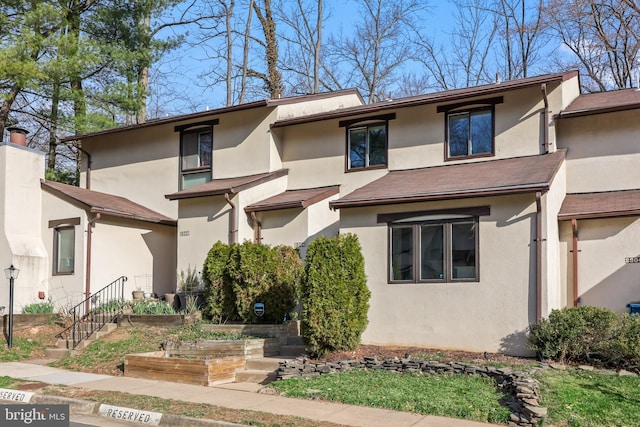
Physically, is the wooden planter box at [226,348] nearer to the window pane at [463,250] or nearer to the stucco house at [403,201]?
the stucco house at [403,201]

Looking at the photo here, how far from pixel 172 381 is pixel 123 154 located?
37.8 feet

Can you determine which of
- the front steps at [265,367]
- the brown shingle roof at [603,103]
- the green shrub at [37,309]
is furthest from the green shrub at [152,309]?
the brown shingle roof at [603,103]

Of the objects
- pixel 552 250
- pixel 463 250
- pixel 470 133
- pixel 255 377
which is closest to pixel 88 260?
pixel 255 377

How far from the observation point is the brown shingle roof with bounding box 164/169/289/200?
16.9 meters

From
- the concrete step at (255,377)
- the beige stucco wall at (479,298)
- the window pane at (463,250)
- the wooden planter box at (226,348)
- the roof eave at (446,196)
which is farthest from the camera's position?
the window pane at (463,250)

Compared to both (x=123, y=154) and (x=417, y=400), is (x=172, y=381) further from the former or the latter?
(x=123, y=154)

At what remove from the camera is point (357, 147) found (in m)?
17.6

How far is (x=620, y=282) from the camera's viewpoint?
13.3 m

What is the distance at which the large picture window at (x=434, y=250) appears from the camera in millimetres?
13078

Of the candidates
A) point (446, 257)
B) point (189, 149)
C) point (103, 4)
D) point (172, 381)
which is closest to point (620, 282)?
point (446, 257)

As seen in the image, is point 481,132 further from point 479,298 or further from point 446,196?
point 479,298

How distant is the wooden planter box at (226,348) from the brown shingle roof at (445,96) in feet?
22.0

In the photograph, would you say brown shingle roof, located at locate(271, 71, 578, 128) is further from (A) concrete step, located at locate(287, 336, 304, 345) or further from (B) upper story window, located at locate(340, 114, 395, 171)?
(A) concrete step, located at locate(287, 336, 304, 345)

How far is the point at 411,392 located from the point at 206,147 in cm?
1215
